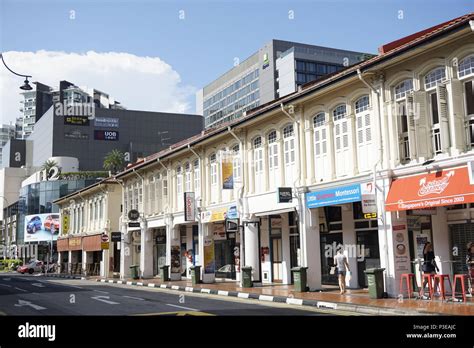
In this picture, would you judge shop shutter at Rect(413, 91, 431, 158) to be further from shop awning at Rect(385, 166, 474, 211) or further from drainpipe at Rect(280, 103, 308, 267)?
drainpipe at Rect(280, 103, 308, 267)

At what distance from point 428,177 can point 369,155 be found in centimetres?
283

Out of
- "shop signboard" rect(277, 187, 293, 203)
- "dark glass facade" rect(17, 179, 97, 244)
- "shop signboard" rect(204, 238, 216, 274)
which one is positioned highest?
"dark glass facade" rect(17, 179, 97, 244)

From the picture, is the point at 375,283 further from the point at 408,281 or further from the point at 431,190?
the point at 431,190

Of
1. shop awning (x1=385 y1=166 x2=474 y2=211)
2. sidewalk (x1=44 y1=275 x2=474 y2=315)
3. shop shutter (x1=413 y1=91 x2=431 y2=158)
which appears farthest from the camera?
shop shutter (x1=413 y1=91 x2=431 y2=158)

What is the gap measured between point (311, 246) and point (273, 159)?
4728 millimetres

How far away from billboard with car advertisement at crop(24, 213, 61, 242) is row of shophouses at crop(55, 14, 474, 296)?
48766mm

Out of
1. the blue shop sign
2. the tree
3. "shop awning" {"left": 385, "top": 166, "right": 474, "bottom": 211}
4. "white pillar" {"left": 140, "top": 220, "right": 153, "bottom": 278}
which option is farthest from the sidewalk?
the tree

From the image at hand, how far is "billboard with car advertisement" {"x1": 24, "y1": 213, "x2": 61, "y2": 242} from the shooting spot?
75.8 metres

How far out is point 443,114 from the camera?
15.5 m

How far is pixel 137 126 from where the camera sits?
105 meters

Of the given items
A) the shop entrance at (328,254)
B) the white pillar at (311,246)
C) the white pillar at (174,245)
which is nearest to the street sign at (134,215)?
the white pillar at (174,245)
